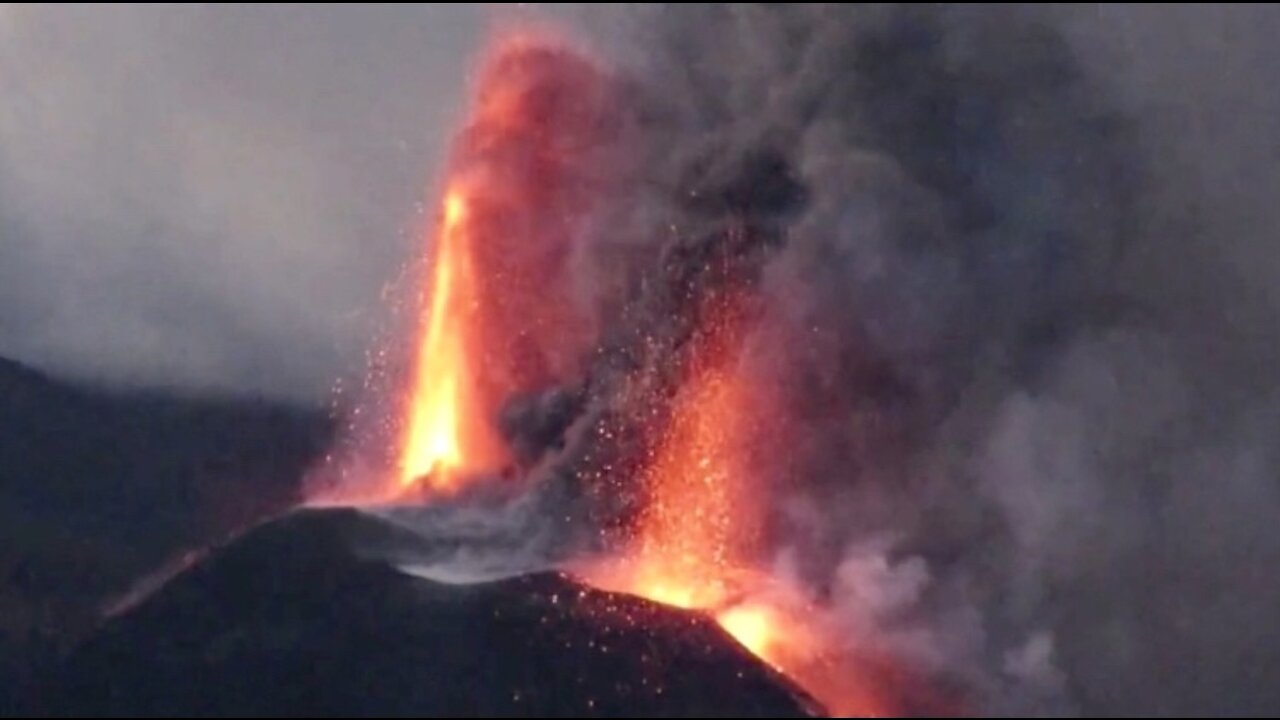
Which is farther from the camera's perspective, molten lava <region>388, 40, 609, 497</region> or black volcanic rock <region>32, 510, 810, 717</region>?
molten lava <region>388, 40, 609, 497</region>

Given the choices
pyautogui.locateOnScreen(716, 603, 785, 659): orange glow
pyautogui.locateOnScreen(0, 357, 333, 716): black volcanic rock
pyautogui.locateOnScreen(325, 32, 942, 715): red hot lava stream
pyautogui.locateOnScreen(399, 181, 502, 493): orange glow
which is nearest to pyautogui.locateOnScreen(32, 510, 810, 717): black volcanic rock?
pyautogui.locateOnScreen(716, 603, 785, 659): orange glow

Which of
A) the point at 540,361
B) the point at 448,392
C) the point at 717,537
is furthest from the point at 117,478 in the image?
the point at 717,537

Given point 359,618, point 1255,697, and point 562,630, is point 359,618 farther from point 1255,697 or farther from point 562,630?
point 1255,697

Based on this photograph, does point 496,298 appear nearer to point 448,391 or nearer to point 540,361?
point 540,361

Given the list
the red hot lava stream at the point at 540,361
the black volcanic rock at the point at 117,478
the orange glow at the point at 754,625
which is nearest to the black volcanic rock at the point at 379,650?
the orange glow at the point at 754,625

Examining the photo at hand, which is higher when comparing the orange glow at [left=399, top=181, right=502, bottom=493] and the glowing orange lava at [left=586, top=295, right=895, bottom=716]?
the orange glow at [left=399, top=181, right=502, bottom=493]

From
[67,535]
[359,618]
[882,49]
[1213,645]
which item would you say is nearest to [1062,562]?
[1213,645]

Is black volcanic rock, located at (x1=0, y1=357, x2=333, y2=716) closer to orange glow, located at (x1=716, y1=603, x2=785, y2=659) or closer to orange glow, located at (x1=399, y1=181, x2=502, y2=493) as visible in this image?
orange glow, located at (x1=399, y1=181, x2=502, y2=493)

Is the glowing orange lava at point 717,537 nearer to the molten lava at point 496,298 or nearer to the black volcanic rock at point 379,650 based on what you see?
the black volcanic rock at point 379,650
